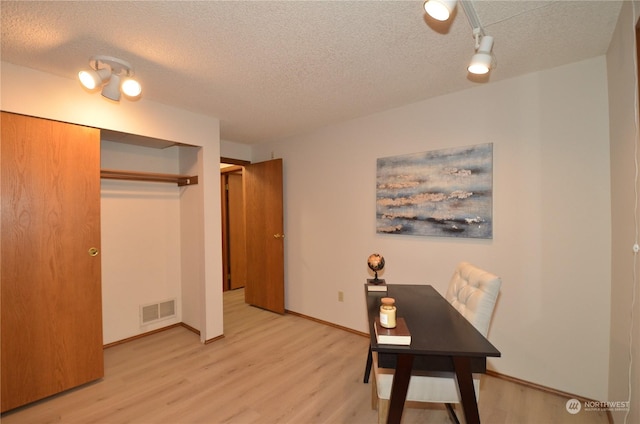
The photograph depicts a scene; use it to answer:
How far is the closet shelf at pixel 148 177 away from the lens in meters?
2.72

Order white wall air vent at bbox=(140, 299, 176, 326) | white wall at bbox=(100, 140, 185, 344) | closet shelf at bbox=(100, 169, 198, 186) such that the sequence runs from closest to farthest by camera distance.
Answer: closet shelf at bbox=(100, 169, 198, 186) → white wall at bbox=(100, 140, 185, 344) → white wall air vent at bbox=(140, 299, 176, 326)

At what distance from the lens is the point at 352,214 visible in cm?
A: 322

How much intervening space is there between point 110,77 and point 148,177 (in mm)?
1307

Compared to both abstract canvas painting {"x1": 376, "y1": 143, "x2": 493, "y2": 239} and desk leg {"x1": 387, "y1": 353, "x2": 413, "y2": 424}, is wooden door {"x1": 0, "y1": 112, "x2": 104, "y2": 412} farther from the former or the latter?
abstract canvas painting {"x1": 376, "y1": 143, "x2": 493, "y2": 239}

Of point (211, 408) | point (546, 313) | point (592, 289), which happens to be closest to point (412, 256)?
point (546, 313)

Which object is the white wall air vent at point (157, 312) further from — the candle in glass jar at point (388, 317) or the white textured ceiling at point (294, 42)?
the candle in glass jar at point (388, 317)

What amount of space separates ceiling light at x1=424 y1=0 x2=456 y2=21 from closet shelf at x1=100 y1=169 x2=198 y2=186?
2.63 m

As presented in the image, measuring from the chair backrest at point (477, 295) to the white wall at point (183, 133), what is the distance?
234 centimetres

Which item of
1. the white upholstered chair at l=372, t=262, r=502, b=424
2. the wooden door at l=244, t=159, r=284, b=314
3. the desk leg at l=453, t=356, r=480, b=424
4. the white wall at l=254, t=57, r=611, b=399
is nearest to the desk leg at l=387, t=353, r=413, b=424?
the white upholstered chair at l=372, t=262, r=502, b=424

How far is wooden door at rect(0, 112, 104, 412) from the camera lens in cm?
188

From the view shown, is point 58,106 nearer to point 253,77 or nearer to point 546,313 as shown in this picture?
point 253,77

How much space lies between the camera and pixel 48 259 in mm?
2027

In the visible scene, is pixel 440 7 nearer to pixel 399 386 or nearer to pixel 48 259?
pixel 399 386

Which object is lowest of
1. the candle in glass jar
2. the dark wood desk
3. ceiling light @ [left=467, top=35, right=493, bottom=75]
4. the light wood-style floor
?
the light wood-style floor
